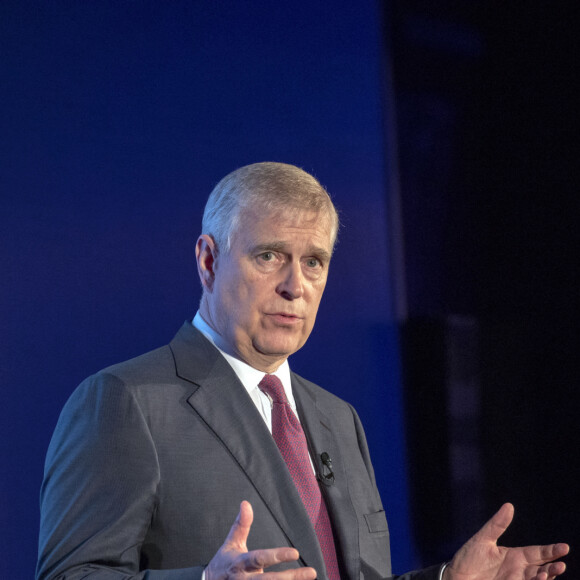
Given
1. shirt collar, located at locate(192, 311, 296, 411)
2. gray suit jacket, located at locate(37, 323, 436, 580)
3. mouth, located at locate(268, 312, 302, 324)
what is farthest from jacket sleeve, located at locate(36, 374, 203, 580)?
mouth, located at locate(268, 312, 302, 324)

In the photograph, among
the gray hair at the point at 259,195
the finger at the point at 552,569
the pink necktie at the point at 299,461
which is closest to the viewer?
the finger at the point at 552,569

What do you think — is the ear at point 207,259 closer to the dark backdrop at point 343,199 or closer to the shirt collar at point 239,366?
the shirt collar at point 239,366

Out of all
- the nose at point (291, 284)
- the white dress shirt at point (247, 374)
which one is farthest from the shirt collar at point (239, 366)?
the nose at point (291, 284)

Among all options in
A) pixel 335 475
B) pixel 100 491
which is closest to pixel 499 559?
pixel 335 475

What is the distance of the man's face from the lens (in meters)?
1.88

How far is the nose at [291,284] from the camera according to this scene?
188 centimetres

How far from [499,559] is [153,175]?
168 cm

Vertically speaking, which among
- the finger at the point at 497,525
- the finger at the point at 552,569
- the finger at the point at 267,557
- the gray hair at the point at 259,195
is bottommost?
the finger at the point at 552,569

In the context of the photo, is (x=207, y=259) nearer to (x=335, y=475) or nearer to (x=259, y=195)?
(x=259, y=195)

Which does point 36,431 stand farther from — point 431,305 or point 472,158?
point 472,158

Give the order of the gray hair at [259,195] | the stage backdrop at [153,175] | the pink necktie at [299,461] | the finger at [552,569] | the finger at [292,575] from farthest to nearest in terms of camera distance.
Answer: the stage backdrop at [153,175] < the gray hair at [259,195] < the pink necktie at [299,461] < the finger at [552,569] < the finger at [292,575]

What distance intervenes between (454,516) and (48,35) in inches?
94.6

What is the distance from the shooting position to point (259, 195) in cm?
191

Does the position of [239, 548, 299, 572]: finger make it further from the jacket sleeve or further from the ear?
the ear
